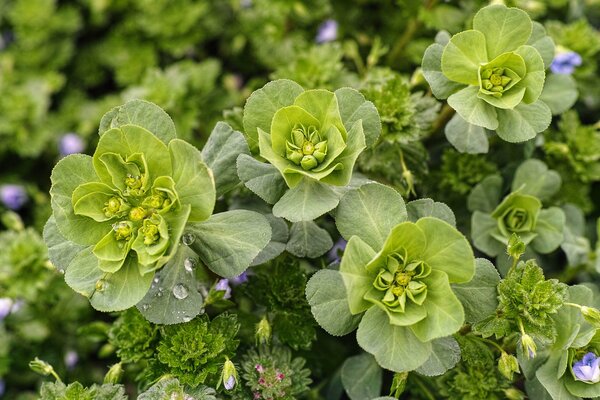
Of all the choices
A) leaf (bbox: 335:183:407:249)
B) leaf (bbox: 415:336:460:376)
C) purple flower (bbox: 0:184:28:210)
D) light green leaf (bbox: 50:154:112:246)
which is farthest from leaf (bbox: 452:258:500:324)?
purple flower (bbox: 0:184:28:210)

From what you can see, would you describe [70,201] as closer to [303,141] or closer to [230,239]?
[230,239]

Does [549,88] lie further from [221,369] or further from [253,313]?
[221,369]

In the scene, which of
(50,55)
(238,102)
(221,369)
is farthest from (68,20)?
(221,369)

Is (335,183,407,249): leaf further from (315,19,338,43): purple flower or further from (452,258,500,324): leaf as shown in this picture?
(315,19,338,43): purple flower

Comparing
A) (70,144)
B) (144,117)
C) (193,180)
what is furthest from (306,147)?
(70,144)

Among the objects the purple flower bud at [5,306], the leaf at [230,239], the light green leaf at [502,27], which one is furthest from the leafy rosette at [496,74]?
the purple flower bud at [5,306]

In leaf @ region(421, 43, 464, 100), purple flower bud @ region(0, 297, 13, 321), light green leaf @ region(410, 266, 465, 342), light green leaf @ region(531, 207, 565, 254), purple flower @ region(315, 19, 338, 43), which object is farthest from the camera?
purple flower @ region(315, 19, 338, 43)
